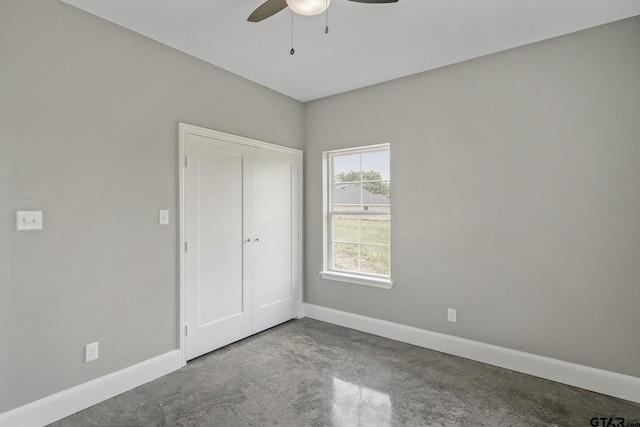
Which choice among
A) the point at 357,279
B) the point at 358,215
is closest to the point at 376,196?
the point at 358,215

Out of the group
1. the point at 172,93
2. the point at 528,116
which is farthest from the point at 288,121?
the point at 528,116

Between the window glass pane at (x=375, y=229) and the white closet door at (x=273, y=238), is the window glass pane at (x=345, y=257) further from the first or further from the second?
the white closet door at (x=273, y=238)

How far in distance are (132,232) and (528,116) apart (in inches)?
131

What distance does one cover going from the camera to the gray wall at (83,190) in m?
1.97

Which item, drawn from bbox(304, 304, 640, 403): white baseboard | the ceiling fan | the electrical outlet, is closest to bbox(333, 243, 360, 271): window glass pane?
bbox(304, 304, 640, 403): white baseboard

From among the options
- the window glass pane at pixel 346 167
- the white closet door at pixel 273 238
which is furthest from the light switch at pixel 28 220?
the window glass pane at pixel 346 167

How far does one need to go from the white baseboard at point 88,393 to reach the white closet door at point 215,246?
0.26m

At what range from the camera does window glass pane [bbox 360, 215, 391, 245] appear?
3.57 m

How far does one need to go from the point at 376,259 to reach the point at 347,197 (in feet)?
2.67

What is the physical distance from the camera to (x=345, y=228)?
3.93m

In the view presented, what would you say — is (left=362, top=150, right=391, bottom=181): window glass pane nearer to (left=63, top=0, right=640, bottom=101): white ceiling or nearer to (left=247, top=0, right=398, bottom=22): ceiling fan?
(left=63, top=0, right=640, bottom=101): white ceiling

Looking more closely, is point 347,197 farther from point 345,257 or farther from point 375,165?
point 345,257

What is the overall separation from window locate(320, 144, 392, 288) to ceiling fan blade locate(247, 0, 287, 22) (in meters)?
1.99

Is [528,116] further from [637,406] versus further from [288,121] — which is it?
[288,121]
